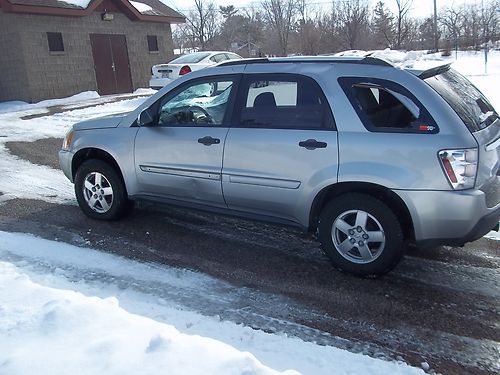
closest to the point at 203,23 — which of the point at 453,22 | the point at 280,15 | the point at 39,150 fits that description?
the point at 280,15

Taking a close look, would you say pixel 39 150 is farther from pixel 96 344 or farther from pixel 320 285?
pixel 96 344

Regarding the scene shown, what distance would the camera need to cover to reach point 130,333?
2.89 m

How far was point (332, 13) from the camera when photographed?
50.4m

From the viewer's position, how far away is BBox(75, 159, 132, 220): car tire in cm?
512

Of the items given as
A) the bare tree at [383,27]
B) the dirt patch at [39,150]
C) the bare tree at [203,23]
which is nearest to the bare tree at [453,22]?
the bare tree at [383,27]

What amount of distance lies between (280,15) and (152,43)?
34.5 meters

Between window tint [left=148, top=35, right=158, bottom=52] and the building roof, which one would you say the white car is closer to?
the building roof

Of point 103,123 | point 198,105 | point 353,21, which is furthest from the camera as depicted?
point 353,21

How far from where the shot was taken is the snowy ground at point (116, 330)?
8.54ft

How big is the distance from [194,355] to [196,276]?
133 centimetres

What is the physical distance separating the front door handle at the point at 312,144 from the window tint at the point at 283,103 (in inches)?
5.4

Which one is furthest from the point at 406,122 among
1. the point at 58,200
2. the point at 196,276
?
the point at 58,200

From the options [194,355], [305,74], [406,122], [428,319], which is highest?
[305,74]

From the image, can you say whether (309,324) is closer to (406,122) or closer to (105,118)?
(406,122)
